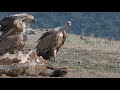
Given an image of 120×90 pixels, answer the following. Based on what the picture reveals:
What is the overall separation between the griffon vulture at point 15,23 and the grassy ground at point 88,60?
122 cm

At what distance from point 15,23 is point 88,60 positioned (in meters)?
2.38

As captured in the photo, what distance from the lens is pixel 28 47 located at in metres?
14.9

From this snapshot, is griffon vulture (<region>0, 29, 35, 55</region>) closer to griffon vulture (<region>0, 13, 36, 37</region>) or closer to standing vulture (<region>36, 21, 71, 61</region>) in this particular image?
griffon vulture (<region>0, 13, 36, 37</region>)

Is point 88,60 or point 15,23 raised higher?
point 15,23

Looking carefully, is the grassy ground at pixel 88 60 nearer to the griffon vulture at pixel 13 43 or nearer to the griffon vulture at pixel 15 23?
the griffon vulture at pixel 13 43

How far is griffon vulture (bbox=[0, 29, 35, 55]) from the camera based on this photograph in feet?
36.3

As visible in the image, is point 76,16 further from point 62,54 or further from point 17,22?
point 17,22

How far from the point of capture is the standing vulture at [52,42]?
12.7 m

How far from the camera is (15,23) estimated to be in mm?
11000

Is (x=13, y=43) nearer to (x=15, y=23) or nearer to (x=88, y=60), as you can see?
(x=15, y=23)

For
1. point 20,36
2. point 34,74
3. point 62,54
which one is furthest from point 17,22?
point 62,54

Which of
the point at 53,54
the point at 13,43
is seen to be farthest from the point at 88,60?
the point at 13,43

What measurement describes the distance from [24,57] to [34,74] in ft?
1.93
